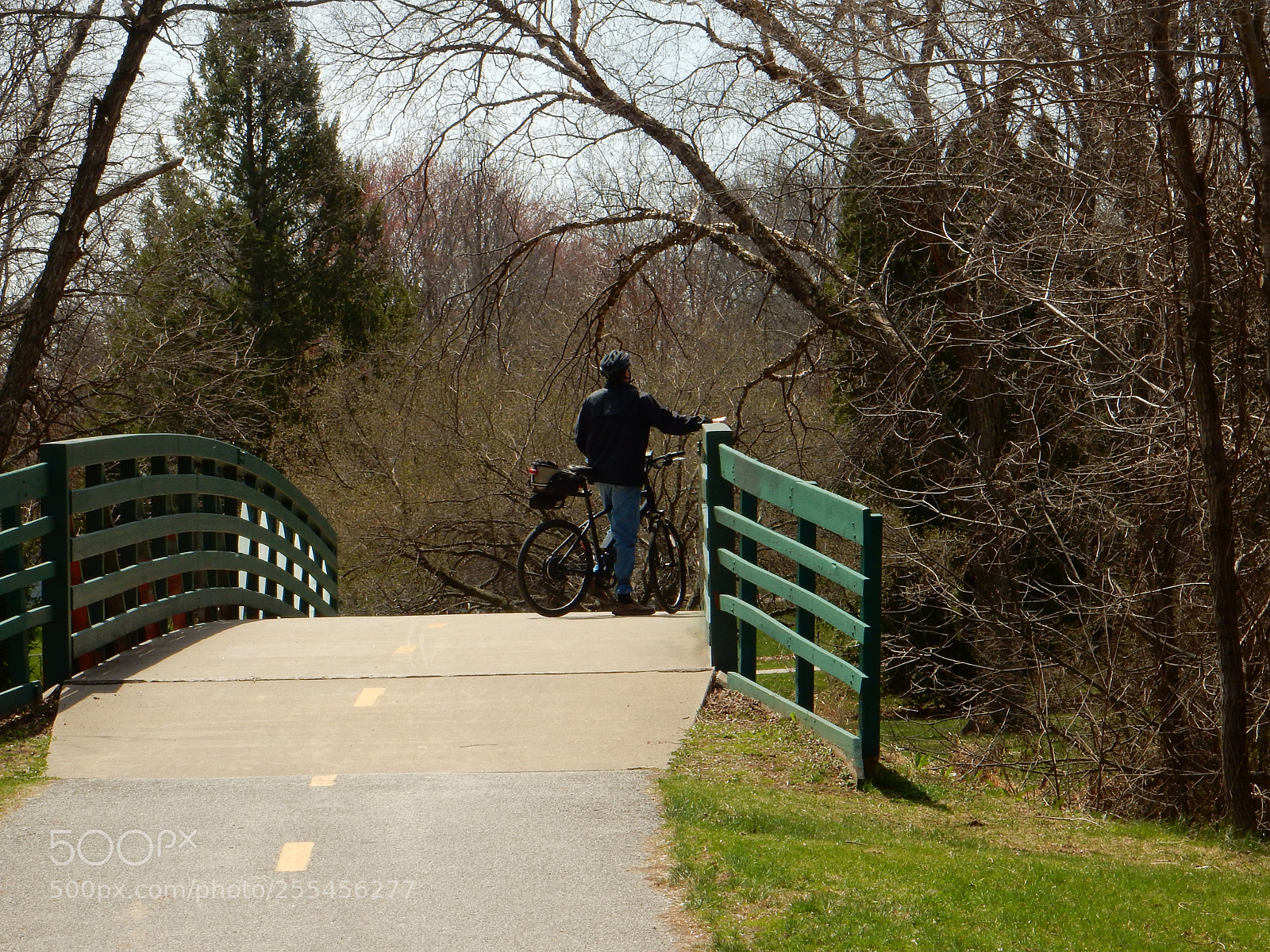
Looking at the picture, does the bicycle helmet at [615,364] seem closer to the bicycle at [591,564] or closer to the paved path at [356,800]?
the bicycle at [591,564]

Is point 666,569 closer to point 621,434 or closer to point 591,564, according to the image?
point 591,564

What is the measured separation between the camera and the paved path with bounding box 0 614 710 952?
3.89 m

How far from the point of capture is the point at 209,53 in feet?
102

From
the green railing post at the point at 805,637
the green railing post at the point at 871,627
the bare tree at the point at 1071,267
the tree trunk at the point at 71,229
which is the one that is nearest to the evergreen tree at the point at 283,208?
the tree trunk at the point at 71,229

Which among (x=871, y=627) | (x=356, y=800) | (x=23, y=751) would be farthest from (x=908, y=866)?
(x=23, y=751)

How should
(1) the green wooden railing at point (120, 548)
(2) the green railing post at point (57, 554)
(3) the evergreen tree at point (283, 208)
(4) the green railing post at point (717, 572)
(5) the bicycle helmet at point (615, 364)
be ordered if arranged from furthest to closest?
(3) the evergreen tree at point (283, 208) → (5) the bicycle helmet at point (615, 364) → (4) the green railing post at point (717, 572) → (2) the green railing post at point (57, 554) → (1) the green wooden railing at point (120, 548)

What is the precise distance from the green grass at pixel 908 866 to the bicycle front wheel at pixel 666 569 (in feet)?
11.6

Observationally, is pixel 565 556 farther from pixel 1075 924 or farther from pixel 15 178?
pixel 15 178

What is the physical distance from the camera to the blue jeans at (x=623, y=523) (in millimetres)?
9539

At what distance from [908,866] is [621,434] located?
5.24 m

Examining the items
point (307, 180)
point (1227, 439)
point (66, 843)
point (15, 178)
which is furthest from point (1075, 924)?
point (307, 180)

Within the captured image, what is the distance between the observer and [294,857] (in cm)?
439

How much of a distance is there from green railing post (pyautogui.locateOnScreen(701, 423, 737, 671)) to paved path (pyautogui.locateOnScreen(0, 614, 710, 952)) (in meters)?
0.16

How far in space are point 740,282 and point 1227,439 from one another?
529 inches
